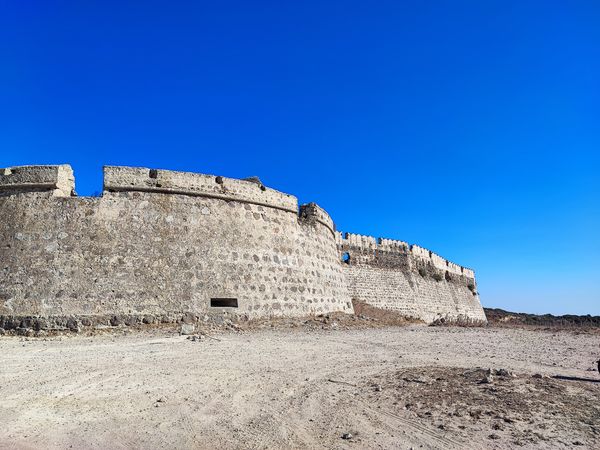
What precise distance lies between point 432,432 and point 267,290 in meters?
9.14

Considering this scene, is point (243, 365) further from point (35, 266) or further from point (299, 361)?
point (35, 266)

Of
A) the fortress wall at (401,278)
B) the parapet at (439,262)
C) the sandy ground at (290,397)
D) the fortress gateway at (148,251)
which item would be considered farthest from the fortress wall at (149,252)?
the parapet at (439,262)

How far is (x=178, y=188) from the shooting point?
1263 centimetres

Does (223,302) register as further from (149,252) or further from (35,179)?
(35,179)

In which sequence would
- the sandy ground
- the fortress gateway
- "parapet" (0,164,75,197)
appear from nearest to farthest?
the sandy ground
the fortress gateway
"parapet" (0,164,75,197)

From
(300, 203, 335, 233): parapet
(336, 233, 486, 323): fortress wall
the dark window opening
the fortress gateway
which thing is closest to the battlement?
(336, 233, 486, 323): fortress wall

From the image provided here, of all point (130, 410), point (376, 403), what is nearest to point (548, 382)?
point (376, 403)

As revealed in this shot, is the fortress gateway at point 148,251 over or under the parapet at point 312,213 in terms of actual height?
under

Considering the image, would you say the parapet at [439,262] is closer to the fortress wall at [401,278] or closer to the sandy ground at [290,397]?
the fortress wall at [401,278]

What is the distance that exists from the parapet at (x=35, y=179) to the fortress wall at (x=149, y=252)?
16 cm

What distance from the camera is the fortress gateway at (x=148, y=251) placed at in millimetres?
10695

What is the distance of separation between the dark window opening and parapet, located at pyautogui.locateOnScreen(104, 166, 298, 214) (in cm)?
309

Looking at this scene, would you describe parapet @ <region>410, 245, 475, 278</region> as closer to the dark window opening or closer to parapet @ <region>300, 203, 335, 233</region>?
parapet @ <region>300, 203, 335, 233</region>

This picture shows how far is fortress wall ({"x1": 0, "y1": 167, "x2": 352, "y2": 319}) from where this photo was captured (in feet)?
35.3
